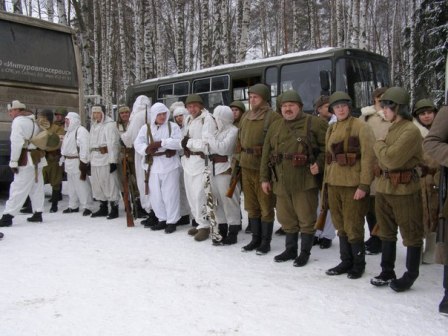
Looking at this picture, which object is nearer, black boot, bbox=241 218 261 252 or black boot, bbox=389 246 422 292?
black boot, bbox=389 246 422 292

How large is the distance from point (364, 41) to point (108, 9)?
1161cm

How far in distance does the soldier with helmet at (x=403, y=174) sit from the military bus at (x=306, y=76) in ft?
20.7

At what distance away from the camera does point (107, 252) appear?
5383 millimetres

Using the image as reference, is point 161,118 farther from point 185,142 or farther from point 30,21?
point 30,21

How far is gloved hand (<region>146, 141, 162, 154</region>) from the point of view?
21.1 ft

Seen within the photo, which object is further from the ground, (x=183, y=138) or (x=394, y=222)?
(x=183, y=138)

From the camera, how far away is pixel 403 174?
391 centimetres

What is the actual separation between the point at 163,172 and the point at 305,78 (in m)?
5.50

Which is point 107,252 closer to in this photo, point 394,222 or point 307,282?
point 307,282

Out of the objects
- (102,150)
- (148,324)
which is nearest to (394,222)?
(148,324)

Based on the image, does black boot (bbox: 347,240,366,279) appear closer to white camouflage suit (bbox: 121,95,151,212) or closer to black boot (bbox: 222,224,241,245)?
black boot (bbox: 222,224,241,245)

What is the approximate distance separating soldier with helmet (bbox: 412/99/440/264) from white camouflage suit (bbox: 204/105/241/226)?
216cm

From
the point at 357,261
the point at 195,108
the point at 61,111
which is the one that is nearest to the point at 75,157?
the point at 61,111

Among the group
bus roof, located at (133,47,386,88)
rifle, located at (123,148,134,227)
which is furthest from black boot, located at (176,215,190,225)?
bus roof, located at (133,47,386,88)
